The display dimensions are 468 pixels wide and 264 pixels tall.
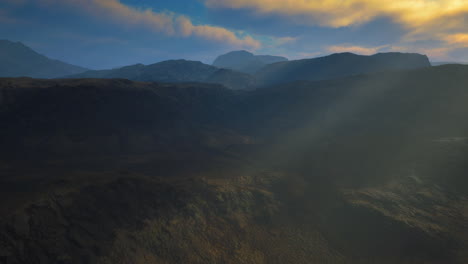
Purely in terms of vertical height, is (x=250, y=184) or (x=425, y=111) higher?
(x=425, y=111)

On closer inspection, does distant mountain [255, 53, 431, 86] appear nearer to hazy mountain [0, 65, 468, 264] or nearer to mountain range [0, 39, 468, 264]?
mountain range [0, 39, 468, 264]

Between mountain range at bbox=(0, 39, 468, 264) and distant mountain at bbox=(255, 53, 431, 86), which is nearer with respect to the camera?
mountain range at bbox=(0, 39, 468, 264)

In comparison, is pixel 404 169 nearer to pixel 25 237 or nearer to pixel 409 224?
pixel 409 224

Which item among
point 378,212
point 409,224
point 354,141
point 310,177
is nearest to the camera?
point 409,224

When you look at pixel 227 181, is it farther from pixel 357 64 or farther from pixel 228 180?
pixel 357 64

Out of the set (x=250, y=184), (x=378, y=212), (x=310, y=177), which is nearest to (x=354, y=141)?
(x=310, y=177)

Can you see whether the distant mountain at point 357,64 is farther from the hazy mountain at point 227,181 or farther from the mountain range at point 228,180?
the hazy mountain at point 227,181

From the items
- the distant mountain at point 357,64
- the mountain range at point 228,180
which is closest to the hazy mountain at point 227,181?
the mountain range at point 228,180

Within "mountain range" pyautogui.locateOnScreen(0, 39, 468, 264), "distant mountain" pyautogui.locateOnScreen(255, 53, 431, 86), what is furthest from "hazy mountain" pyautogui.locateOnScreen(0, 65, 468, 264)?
"distant mountain" pyautogui.locateOnScreen(255, 53, 431, 86)
